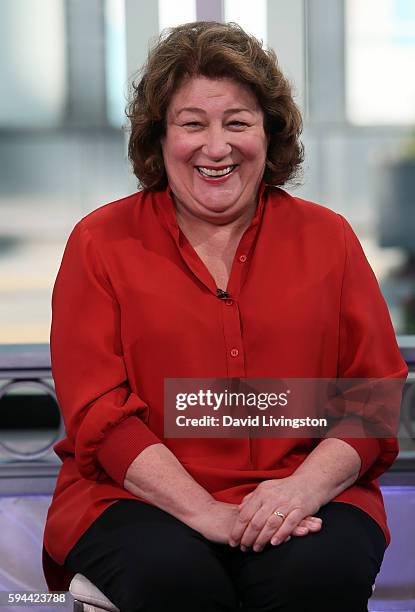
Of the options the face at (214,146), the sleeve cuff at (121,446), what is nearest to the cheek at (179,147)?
the face at (214,146)

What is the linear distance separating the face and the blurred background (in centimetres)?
69

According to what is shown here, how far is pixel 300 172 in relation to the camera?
1815 millimetres

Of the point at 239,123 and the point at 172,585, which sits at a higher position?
the point at 239,123

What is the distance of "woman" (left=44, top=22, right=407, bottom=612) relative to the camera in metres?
1.45

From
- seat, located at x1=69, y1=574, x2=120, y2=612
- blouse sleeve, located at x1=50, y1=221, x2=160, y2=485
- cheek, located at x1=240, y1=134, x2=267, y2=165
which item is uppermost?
cheek, located at x1=240, y1=134, x2=267, y2=165

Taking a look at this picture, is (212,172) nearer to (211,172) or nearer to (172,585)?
(211,172)

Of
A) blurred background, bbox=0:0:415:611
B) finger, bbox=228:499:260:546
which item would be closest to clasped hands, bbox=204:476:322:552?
finger, bbox=228:499:260:546

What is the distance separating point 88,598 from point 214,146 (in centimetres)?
75

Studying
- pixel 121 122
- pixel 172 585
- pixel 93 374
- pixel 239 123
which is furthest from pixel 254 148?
pixel 121 122

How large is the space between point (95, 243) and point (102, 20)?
110 cm

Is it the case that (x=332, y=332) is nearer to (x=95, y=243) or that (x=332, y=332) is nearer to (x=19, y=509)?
(x=95, y=243)

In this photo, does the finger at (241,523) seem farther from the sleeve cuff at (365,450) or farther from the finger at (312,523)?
the sleeve cuff at (365,450)

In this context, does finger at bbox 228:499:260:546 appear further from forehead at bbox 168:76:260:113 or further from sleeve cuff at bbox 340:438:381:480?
forehead at bbox 168:76:260:113

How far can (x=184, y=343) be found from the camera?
5.16ft
